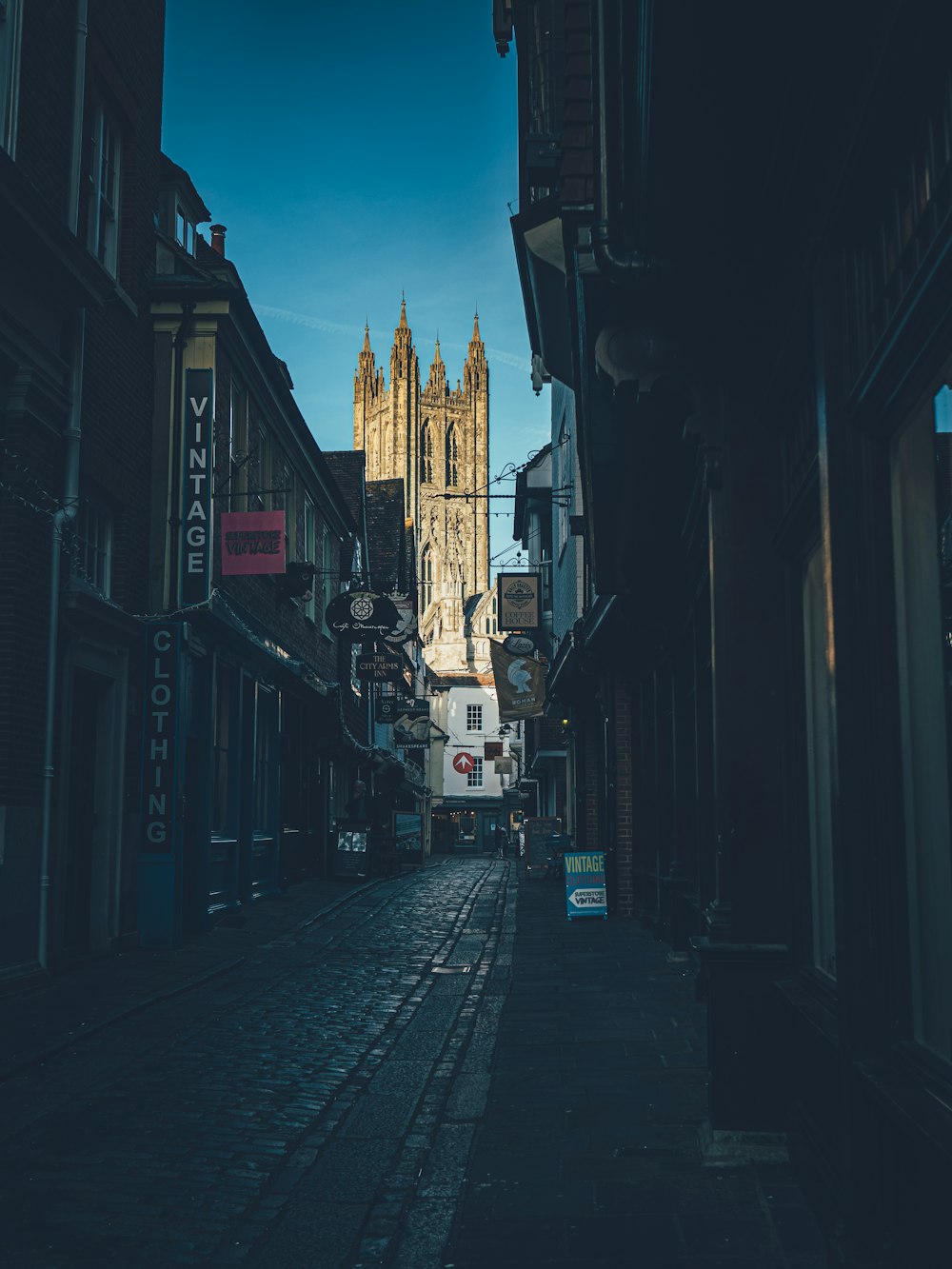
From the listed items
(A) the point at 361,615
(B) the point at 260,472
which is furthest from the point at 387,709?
(B) the point at 260,472

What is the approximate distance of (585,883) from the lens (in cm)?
1546

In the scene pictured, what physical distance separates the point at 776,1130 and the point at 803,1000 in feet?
2.36

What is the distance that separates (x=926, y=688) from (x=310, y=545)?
20.7m

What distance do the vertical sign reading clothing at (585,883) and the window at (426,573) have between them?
100037 mm

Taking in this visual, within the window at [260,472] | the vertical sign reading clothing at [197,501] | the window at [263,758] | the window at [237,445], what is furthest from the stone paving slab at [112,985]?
the window at [260,472]

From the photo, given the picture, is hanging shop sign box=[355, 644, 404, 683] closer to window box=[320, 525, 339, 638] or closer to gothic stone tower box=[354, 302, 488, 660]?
window box=[320, 525, 339, 638]

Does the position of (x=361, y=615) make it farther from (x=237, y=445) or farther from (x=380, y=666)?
(x=237, y=445)

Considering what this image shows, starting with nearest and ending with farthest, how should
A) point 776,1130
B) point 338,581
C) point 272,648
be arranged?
point 776,1130 < point 272,648 < point 338,581

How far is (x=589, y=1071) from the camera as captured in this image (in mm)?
6707

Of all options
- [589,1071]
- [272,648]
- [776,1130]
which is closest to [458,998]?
[589,1071]

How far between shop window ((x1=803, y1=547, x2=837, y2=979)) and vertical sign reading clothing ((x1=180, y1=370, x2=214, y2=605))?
9583mm

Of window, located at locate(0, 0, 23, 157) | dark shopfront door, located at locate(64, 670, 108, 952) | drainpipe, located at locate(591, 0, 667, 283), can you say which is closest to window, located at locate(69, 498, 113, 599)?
dark shopfront door, located at locate(64, 670, 108, 952)

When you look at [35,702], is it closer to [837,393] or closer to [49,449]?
[49,449]

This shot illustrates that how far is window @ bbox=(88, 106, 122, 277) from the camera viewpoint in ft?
41.2
